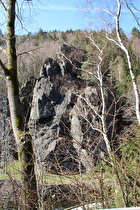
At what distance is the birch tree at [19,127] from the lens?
11.0ft

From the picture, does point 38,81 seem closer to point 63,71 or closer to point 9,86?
point 63,71

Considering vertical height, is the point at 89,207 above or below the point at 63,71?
below

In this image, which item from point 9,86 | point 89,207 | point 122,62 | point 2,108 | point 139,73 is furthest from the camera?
point 122,62

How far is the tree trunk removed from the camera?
11.0 feet

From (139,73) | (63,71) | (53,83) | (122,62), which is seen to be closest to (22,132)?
(53,83)

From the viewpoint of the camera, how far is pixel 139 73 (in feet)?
82.4

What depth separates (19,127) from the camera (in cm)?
394

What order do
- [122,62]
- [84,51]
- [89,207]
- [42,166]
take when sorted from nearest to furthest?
[89,207] → [42,166] → [84,51] → [122,62]

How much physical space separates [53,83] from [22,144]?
1718cm

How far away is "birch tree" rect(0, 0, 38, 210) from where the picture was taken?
3363mm

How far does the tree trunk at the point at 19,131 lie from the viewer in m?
3.36

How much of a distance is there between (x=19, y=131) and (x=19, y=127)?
0.25 feet

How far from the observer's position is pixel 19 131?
3910 mm

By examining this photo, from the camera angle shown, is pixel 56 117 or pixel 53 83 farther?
pixel 53 83
